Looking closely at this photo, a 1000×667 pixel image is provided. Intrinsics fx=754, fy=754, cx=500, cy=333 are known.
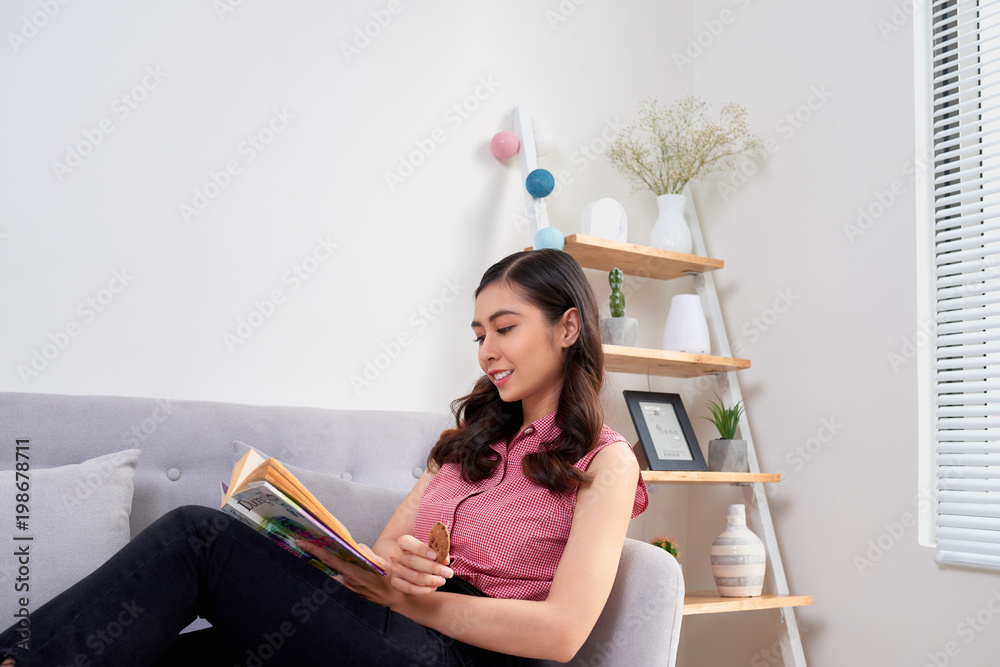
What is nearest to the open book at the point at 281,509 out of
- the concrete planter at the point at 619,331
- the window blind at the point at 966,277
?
the concrete planter at the point at 619,331

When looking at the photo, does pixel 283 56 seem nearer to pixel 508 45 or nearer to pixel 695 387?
pixel 508 45

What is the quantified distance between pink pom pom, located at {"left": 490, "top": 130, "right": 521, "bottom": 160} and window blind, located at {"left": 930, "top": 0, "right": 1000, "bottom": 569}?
3.77 feet

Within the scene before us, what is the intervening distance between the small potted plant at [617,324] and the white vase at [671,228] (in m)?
0.24

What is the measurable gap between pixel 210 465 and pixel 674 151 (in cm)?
168

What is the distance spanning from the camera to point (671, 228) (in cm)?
237

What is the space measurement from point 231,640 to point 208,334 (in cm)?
92

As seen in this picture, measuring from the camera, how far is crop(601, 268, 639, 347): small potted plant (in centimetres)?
216

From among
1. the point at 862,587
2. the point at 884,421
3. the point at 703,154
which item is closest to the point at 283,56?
the point at 703,154

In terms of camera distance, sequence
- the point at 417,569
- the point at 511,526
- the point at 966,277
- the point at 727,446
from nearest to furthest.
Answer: the point at 417,569 < the point at 511,526 < the point at 966,277 < the point at 727,446

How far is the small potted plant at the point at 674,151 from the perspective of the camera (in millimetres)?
2369

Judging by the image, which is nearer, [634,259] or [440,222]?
[440,222]

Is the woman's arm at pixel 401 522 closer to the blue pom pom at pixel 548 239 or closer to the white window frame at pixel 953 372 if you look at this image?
the blue pom pom at pixel 548 239

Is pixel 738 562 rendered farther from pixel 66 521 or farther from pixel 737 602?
pixel 66 521

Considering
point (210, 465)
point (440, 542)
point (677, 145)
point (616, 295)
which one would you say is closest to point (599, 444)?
point (440, 542)
